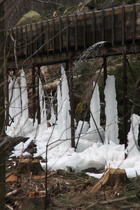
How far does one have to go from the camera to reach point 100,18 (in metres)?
10.6

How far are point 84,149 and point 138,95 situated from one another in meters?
2.53

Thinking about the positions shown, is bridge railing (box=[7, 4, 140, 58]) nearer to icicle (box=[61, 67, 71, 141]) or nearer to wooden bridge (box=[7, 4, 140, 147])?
wooden bridge (box=[7, 4, 140, 147])

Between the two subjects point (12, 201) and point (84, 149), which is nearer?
point (12, 201)

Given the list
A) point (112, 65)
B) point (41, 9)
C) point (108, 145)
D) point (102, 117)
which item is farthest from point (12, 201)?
point (41, 9)

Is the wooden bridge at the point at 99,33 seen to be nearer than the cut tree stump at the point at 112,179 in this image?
No

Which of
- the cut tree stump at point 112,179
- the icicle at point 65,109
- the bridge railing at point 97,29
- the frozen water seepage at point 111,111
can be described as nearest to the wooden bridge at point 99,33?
the bridge railing at point 97,29

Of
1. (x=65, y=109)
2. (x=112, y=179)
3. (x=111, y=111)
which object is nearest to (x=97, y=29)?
(x=111, y=111)

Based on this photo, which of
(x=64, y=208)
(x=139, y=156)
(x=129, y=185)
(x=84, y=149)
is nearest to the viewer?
(x=64, y=208)

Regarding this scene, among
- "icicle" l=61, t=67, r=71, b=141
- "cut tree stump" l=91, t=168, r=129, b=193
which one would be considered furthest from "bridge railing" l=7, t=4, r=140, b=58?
"cut tree stump" l=91, t=168, r=129, b=193

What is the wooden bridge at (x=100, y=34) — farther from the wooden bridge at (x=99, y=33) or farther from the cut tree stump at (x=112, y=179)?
the cut tree stump at (x=112, y=179)

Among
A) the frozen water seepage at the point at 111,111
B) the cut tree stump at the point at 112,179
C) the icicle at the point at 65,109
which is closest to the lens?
the cut tree stump at the point at 112,179

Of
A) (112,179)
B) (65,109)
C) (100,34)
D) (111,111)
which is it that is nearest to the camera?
(112,179)

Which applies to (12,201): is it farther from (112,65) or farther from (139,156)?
(112,65)

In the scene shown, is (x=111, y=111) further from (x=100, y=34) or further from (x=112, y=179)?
(x=112, y=179)
